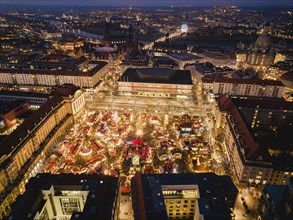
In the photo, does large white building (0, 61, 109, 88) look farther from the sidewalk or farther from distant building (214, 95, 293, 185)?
the sidewalk

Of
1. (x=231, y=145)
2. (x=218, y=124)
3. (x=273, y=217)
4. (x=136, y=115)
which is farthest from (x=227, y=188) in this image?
(x=136, y=115)

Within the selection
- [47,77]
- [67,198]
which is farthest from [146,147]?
[47,77]

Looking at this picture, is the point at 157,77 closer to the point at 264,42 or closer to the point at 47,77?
the point at 47,77

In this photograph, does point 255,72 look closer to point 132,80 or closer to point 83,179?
point 132,80

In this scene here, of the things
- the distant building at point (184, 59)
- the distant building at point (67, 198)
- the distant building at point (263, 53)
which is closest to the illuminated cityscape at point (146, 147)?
the distant building at point (67, 198)

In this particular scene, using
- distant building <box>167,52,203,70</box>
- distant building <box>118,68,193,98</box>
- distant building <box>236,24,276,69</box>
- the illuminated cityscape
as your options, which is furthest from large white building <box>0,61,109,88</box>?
distant building <box>236,24,276,69</box>

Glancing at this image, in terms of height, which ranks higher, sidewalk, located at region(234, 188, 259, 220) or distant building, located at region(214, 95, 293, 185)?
distant building, located at region(214, 95, 293, 185)

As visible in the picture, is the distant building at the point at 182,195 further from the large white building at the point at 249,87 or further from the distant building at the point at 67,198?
the large white building at the point at 249,87
